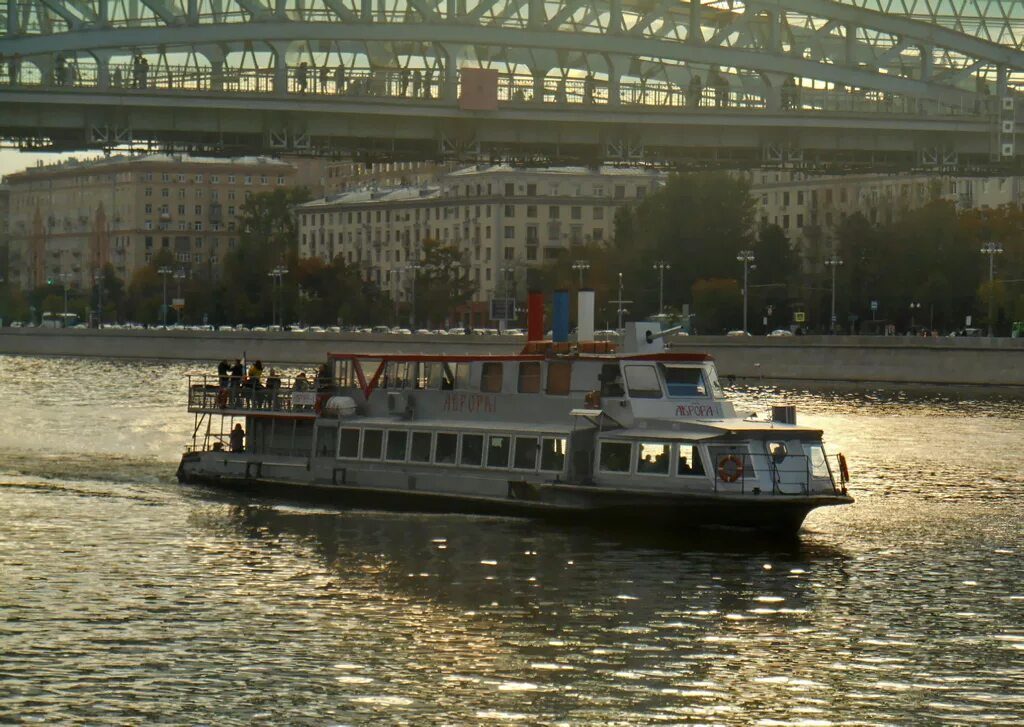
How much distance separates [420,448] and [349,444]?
1.91m

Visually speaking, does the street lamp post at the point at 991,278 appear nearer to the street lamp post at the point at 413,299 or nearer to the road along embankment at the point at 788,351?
the road along embankment at the point at 788,351

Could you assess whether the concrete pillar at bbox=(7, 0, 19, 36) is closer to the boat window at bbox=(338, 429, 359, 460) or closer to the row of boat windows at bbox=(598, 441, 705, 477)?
the boat window at bbox=(338, 429, 359, 460)

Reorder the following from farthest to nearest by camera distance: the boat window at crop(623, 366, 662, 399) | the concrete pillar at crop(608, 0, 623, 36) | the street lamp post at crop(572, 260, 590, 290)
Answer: the street lamp post at crop(572, 260, 590, 290)
the concrete pillar at crop(608, 0, 623, 36)
the boat window at crop(623, 366, 662, 399)

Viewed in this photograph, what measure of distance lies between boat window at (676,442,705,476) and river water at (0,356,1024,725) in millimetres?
1235

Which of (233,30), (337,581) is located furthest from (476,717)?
(233,30)

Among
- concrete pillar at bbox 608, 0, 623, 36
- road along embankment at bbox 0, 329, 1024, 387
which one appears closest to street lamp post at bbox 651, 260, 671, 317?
road along embankment at bbox 0, 329, 1024, 387

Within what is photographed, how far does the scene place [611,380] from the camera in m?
37.9

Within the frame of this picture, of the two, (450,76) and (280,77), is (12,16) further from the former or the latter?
(450,76)

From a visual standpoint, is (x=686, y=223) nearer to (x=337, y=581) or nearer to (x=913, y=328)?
(x=913, y=328)

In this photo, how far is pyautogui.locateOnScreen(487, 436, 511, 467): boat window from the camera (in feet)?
128

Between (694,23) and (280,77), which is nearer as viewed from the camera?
(280,77)

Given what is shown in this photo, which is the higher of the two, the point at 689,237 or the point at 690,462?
the point at 689,237

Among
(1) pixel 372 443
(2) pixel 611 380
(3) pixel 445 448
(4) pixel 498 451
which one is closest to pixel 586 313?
(2) pixel 611 380

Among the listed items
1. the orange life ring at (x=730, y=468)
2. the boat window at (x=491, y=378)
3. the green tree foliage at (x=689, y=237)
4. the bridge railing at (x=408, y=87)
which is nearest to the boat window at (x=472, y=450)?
the boat window at (x=491, y=378)
